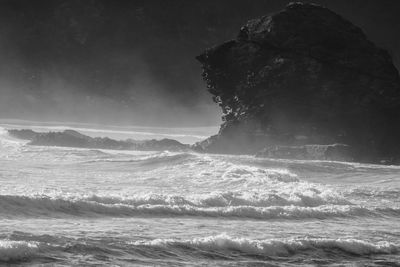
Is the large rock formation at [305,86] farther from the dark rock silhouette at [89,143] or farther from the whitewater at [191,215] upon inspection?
the whitewater at [191,215]

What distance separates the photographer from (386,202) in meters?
23.0

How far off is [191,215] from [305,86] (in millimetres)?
18866

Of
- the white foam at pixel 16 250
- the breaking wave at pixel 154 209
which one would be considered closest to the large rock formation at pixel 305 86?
the breaking wave at pixel 154 209

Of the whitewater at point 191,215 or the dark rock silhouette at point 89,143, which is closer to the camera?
the whitewater at point 191,215

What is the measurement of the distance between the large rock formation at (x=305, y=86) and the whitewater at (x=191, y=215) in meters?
6.62

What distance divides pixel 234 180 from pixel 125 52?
61.1 metres

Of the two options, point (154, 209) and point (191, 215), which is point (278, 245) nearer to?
point (191, 215)

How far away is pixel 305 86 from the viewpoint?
119ft

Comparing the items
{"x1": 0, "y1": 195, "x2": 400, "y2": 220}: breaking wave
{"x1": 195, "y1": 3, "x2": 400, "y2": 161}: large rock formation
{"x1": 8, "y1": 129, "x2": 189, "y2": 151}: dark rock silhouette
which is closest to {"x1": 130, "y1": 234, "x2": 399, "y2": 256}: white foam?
{"x1": 0, "y1": 195, "x2": 400, "y2": 220}: breaking wave

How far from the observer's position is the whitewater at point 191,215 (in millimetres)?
14023

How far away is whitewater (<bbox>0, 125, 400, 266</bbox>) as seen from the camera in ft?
46.0

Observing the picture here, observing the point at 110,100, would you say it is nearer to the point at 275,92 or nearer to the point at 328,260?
the point at 275,92

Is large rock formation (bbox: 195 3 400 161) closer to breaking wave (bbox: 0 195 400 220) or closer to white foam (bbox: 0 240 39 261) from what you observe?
breaking wave (bbox: 0 195 400 220)

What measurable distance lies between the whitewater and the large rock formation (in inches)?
261
